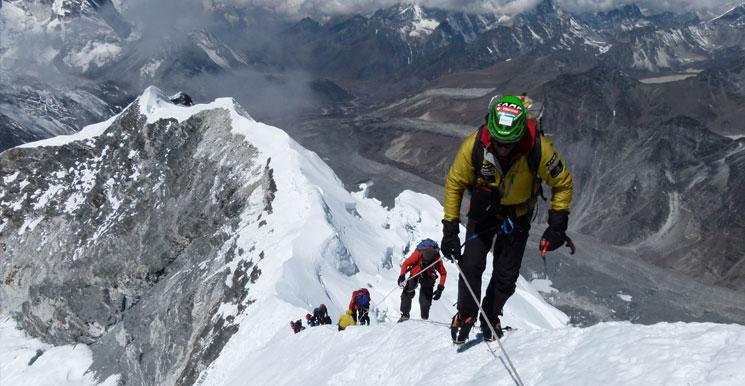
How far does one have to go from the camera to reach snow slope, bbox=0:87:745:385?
23.9ft

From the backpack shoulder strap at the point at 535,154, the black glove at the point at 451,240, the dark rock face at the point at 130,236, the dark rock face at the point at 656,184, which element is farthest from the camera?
the dark rock face at the point at 656,184

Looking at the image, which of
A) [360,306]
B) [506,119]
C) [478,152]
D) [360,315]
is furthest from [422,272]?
[506,119]

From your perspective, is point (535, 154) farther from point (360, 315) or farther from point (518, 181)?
point (360, 315)

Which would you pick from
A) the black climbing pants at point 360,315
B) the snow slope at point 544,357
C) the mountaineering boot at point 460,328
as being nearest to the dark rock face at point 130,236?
the black climbing pants at point 360,315

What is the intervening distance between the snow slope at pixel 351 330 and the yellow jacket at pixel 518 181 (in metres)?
2.30

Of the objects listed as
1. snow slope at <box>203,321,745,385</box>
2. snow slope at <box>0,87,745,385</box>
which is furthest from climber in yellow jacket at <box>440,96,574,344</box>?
snow slope at <box>0,87,745,385</box>

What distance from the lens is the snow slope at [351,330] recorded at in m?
7.29

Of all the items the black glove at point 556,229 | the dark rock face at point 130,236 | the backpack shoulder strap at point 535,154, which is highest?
the backpack shoulder strap at point 535,154

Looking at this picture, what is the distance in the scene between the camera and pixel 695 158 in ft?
373

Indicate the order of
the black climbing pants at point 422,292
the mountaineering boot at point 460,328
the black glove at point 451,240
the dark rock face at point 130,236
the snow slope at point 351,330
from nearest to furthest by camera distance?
the snow slope at point 351,330 < the black glove at point 451,240 < the mountaineering boot at point 460,328 < the black climbing pants at point 422,292 < the dark rock face at point 130,236

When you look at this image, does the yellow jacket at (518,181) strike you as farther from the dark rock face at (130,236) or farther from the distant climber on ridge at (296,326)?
the dark rock face at (130,236)

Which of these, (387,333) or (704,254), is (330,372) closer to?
(387,333)

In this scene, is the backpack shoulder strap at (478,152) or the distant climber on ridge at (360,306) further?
the distant climber on ridge at (360,306)

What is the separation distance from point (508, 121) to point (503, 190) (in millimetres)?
1275
